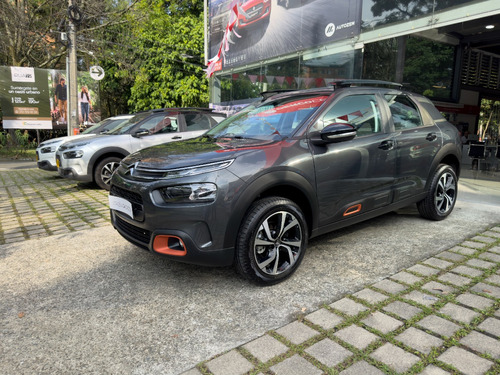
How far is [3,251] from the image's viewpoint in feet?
12.5

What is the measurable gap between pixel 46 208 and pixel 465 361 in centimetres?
582

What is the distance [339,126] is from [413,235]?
1859 mm

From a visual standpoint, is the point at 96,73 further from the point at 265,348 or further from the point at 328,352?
the point at 328,352

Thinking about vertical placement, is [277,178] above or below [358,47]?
below

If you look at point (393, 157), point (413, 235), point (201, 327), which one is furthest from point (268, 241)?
point (413, 235)

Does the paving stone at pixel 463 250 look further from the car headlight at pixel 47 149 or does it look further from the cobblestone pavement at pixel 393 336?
the car headlight at pixel 47 149

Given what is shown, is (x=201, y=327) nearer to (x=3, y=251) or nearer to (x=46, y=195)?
Answer: (x=3, y=251)

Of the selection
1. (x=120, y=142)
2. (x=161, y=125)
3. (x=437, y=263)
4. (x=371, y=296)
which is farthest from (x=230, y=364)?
(x=161, y=125)

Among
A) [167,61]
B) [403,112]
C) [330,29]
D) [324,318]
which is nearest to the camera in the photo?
[324,318]

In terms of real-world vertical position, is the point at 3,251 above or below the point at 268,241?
below

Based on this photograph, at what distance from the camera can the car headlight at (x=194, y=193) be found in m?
2.53

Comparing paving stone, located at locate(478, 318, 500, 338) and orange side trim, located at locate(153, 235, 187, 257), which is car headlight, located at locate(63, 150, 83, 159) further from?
paving stone, located at locate(478, 318, 500, 338)

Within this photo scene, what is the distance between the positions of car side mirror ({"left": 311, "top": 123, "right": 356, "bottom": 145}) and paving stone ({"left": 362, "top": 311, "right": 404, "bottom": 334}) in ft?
4.66

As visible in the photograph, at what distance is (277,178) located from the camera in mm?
2779
